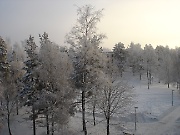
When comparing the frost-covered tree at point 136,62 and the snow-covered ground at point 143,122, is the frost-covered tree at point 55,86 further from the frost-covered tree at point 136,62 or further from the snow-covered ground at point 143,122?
the frost-covered tree at point 136,62

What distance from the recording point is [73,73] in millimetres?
28297

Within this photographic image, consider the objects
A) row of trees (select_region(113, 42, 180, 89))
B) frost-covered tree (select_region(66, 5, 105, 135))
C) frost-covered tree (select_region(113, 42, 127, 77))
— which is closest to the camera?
frost-covered tree (select_region(66, 5, 105, 135))

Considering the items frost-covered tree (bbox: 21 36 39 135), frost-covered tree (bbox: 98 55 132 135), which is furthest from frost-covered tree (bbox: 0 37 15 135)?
frost-covered tree (bbox: 98 55 132 135)

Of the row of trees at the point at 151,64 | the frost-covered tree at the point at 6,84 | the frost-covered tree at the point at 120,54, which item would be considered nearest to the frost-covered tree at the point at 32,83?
the frost-covered tree at the point at 6,84

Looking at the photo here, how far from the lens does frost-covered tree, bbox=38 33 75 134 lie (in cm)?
2584

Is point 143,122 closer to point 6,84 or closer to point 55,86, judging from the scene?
point 55,86

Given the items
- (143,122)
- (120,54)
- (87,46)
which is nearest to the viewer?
(87,46)

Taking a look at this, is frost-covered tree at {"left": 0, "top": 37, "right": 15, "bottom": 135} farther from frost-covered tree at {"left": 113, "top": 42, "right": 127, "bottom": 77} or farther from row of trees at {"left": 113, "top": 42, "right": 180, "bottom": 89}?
frost-covered tree at {"left": 113, "top": 42, "right": 127, "bottom": 77}

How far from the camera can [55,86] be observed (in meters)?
26.5

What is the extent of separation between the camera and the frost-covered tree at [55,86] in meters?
25.8

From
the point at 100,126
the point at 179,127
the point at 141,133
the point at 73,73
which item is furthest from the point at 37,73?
the point at 179,127

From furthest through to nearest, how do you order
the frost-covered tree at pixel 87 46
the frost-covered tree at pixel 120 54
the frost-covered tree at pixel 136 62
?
the frost-covered tree at pixel 136 62 < the frost-covered tree at pixel 120 54 < the frost-covered tree at pixel 87 46

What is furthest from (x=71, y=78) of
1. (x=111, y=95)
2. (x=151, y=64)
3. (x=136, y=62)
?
(x=136, y=62)

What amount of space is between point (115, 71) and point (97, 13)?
9045mm
